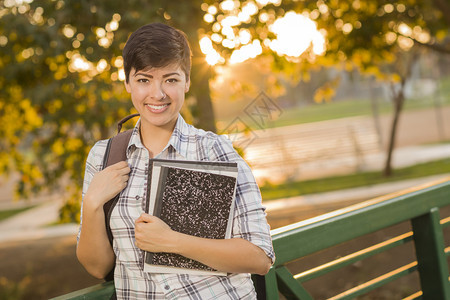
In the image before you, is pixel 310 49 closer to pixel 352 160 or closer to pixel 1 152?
pixel 1 152

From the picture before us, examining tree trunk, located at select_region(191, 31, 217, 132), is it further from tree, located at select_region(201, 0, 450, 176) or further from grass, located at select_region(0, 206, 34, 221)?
grass, located at select_region(0, 206, 34, 221)

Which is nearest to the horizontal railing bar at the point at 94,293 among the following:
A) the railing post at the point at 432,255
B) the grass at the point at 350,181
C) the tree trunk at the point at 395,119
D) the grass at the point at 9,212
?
the railing post at the point at 432,255

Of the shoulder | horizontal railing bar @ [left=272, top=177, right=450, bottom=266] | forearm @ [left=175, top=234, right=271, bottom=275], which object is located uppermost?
the shoulder

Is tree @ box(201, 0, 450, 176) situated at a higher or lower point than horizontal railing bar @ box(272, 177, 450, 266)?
higher

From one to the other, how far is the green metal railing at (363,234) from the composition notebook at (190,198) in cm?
33

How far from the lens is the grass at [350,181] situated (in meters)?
11.7

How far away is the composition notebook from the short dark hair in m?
0.28

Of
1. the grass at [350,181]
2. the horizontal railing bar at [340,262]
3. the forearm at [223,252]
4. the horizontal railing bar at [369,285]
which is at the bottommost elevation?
the grass at [350,181]

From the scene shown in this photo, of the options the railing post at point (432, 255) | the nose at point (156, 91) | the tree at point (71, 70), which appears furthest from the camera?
the tree at point (71, 70)

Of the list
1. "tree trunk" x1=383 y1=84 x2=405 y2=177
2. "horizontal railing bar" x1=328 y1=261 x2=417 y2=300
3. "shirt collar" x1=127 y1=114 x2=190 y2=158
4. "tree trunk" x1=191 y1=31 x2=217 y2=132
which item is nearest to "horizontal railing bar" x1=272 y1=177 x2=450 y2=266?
"horizontal railing bar" x1=328 y1=261 x2=417 y2=300

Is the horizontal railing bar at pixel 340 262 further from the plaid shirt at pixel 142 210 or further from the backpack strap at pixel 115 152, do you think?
A: the backpack strap at pixel 115 152

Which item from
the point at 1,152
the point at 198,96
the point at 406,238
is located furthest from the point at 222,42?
the point at 1,152

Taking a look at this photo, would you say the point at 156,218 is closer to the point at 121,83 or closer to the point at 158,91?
the point at 158,91

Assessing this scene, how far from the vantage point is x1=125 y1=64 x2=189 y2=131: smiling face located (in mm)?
1471
